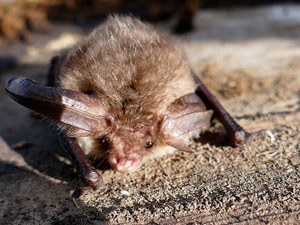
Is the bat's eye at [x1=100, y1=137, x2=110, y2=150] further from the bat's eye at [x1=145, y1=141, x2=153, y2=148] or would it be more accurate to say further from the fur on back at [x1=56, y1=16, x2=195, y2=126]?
the bat's eye at [x1=145, y1=141, x2=153, y2=148]

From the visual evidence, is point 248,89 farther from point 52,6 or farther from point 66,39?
point 52,6

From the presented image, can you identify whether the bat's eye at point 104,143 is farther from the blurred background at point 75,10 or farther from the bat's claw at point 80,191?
the blurred background at point 75,10

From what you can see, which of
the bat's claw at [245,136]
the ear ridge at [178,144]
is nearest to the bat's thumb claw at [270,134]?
the bat's claw at [245,136]

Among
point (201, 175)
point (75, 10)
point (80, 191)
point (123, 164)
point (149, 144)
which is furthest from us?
point (75, 10)

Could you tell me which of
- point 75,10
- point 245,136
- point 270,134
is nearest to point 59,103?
point 245,136

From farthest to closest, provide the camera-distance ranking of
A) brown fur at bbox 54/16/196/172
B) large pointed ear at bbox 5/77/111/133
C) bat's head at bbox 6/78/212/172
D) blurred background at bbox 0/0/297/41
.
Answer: blurred background at bbox 0/0/297/41 < brown fur at bbox 54/16/196/172 < bat's head at bbox 6/78/212/172 < large pointed ear at bbox 5/77/111/133

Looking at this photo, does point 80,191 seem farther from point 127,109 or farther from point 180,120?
point 180,120

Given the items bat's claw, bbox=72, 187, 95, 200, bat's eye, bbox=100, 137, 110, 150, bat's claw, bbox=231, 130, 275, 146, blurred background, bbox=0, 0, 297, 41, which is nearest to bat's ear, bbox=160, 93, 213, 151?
bat's claw, bbox=231, 130, 275, 146

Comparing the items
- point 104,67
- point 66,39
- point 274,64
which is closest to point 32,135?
point 104,67
